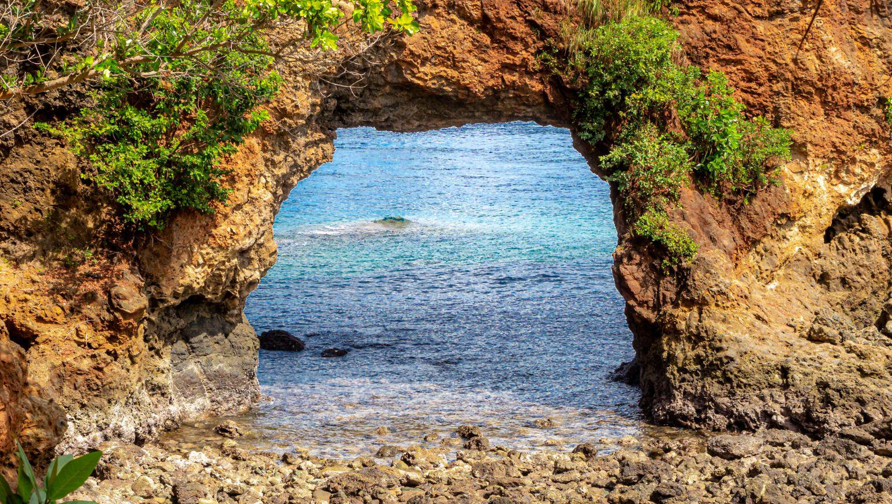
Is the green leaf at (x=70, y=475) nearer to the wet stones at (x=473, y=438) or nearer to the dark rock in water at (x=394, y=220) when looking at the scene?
the wet stones at (x=473, y=438)

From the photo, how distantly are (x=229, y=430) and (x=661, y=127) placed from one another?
22.6ft

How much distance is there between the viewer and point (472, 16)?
12102 millimetres

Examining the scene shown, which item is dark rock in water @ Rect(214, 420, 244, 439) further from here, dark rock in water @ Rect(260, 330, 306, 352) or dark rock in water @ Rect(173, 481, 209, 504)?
dark rock in water @ Rect(260, 330, 306, 352)

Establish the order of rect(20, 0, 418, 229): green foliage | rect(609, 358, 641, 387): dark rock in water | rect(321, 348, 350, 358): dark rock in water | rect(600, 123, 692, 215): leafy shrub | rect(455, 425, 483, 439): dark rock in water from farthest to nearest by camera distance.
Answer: rect(321, 348, 350, 358): dark rock in water → rect(609, 358, 641, 387): dark rock in water → rect(600, 123, 692, 215): leafy shrub → rect(455, 425, 483, 439): dark rock in water → rect(20, 0, 418, 229): green foliage

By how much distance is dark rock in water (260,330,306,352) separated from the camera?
630 inches

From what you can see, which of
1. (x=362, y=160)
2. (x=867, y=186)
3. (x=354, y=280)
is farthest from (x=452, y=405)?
(x=362, y=160)

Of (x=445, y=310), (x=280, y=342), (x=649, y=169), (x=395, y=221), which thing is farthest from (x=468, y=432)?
(x=395, y=221)

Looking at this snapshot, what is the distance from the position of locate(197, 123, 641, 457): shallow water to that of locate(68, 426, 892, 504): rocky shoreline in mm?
696

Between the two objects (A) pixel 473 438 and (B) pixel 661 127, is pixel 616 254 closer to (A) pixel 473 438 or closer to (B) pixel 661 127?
(B) pixel 661 127

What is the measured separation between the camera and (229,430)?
10.7 meters

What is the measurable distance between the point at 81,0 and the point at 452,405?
7028 millimetres

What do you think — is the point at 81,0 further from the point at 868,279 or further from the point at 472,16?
the point at 868,279

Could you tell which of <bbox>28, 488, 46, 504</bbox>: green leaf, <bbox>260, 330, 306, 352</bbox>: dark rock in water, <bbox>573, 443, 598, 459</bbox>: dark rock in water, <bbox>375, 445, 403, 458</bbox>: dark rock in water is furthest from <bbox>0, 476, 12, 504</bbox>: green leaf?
<bbox>260, 330, 306, 352</bbox>: dark rock in water

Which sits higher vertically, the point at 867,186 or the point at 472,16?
the point at 472,16
